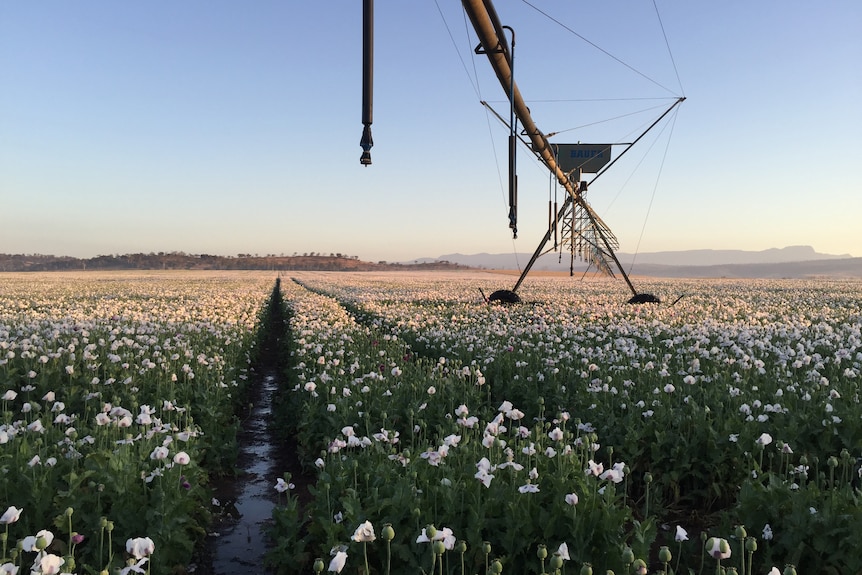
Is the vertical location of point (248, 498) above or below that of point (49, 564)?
below

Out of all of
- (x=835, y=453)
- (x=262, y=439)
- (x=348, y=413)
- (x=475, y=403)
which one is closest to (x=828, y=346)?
(x=835, y=453)

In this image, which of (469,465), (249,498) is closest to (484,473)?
(469,465)

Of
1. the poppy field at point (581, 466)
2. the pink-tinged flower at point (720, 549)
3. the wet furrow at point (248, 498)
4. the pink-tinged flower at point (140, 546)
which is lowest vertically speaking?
the wet furrow at point (248, 498)

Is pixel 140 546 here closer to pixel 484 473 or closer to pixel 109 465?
pixel 109 465

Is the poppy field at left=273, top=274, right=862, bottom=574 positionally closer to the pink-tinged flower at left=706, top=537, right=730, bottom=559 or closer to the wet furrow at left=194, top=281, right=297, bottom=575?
the pink-tinged flower at left=706, top=537, right=730, bottom=559

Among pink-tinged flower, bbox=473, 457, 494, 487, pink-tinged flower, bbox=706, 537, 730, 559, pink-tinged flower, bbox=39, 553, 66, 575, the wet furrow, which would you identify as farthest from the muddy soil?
pink-tinged flower, bbox=706, 537, 730, 559

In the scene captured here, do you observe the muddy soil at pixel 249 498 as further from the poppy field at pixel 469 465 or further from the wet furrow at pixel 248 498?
the poppy field at pixel 469 465

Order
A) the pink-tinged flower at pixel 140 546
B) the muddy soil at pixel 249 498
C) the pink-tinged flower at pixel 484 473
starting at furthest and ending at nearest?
the muddy soil at pixel 249 498
the pink-tinged flower at pixel 484 473
the pink-tinged flower at pixel 140 546

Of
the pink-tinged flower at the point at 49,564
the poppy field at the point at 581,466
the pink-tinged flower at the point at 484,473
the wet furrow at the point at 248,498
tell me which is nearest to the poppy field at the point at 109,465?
the pink-tinged flower at the point at 49,564

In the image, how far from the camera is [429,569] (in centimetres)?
343

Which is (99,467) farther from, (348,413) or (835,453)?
(835,453)

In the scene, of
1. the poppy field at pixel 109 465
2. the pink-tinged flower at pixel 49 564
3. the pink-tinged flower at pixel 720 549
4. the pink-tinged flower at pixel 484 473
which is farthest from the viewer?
the poppy field at pixel 109 465

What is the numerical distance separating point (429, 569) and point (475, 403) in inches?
148

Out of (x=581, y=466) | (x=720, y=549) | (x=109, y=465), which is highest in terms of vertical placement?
(x=720, y=549)
